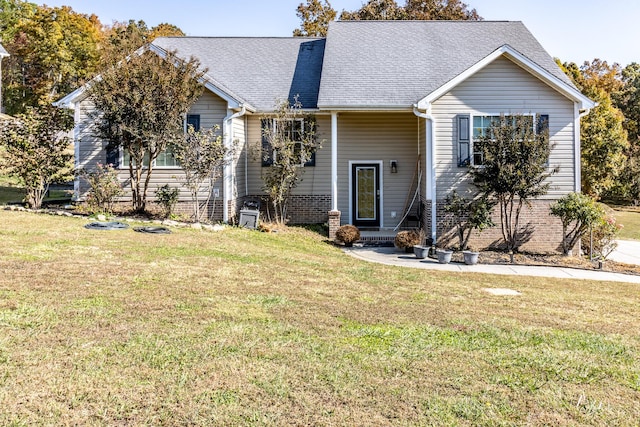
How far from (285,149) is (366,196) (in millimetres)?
3290

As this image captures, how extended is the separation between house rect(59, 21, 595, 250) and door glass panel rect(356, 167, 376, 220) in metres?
0.03

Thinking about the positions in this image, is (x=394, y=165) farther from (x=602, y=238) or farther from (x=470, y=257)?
(x=602, y=238)

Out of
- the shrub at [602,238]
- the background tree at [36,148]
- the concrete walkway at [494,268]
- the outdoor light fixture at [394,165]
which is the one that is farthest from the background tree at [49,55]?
the shrub at [602,238]

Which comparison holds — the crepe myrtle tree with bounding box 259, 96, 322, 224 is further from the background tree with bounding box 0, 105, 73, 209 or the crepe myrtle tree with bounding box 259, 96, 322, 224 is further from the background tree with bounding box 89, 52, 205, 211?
the background tree with bounding box 0, 105, 73, 209

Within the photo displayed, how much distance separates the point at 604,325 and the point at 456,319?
1968mm

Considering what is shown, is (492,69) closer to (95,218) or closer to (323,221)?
(323,221)

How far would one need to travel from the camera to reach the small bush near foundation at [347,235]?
13570mm

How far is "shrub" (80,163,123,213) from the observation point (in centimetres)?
1371

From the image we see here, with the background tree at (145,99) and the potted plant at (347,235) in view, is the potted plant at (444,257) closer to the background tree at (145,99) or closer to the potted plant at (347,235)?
the potted plant at (347,235)

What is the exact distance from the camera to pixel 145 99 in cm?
1288

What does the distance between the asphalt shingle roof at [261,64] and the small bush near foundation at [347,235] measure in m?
4.75

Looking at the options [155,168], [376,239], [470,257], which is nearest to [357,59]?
[376,239]

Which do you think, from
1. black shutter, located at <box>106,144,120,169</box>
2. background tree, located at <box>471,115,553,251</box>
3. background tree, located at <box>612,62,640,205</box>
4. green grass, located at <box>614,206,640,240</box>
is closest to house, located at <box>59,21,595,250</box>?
black shutter, located at <box>106,144,120,169</box>

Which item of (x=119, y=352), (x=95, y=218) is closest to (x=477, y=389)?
(x=119, y=352)
